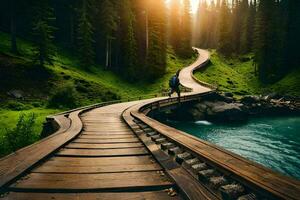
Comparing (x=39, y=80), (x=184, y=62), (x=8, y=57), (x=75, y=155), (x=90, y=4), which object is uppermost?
(x=90, y=4)

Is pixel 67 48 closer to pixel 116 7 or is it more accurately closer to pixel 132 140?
pixel 116 7

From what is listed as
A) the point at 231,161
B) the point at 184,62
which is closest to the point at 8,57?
the point at 231,161

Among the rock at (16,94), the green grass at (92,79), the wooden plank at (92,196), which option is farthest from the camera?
the green grass at (92,79)

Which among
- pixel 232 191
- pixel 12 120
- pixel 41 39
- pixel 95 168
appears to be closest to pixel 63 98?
pixel 12 120

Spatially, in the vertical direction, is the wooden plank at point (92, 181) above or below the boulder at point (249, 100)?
below

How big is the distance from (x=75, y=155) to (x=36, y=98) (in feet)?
84.9

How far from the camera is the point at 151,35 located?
55062 millimetres

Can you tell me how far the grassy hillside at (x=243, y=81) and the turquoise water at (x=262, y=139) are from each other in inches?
670

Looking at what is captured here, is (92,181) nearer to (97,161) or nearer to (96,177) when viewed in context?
(96,177)

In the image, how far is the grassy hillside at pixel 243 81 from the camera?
53750mm

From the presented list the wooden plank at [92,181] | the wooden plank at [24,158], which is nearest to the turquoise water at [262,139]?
the wooden plank at [92,181]

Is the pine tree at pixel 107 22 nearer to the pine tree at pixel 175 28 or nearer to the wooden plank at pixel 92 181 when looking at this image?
the pine tree at pixel 175 28

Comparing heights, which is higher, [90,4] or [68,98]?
[90,4]

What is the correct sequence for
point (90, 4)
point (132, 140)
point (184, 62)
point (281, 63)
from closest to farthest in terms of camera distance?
point (132, 140) → point (90, 4) → point (281, 63) → point (184, 62)
